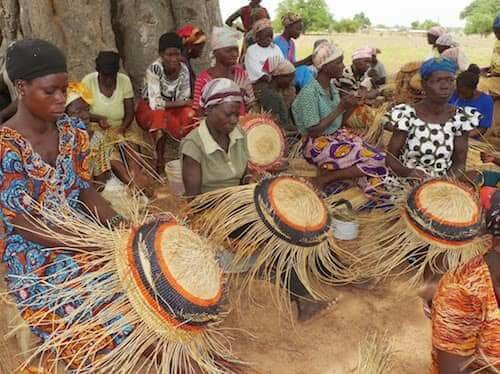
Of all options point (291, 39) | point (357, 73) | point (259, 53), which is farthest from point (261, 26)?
point (357, 73)

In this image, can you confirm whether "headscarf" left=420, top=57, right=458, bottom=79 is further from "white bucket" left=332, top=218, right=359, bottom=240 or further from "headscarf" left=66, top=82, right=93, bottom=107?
"headscarf" left=66, top=82, right=93, bottom=107

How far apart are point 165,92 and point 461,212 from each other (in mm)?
3054

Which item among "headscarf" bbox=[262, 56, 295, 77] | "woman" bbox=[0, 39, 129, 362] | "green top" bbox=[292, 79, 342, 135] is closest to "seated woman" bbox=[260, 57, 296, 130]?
"headscarf" bbox=[262, 56, 295, 77]

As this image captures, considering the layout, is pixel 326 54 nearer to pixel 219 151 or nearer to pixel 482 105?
pixel 219 151

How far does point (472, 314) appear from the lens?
1.90 metres

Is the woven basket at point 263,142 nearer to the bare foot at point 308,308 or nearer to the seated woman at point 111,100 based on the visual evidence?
the seated woman at point 111,100

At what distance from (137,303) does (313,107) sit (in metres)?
2.57

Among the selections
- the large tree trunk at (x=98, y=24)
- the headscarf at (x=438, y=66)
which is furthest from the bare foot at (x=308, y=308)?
the large tree trunk at (x=98, y=24)

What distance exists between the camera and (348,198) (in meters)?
4.11

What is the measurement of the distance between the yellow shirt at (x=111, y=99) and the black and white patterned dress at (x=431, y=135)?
2432mm

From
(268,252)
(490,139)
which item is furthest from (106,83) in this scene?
(490,139)

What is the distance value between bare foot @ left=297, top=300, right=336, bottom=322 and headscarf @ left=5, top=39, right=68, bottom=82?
1.92m

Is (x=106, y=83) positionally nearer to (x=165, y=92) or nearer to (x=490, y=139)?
(x=165, y=92)

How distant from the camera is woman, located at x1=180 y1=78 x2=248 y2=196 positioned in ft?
10.4
